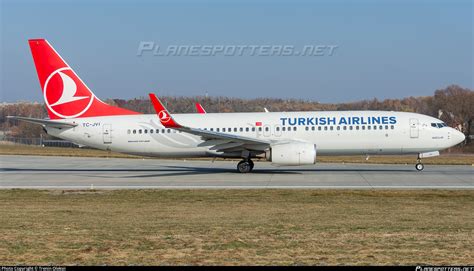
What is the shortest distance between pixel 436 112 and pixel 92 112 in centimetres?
7878

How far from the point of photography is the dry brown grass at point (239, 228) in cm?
1169

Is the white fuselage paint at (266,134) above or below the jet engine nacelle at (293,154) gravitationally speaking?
above

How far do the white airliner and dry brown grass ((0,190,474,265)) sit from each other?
9.52 metres

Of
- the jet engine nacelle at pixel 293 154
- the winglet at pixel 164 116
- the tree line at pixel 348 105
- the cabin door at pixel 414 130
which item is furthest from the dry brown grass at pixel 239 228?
the tree line at pixel 348 105

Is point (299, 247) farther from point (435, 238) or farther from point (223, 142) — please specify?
point (223, 142)

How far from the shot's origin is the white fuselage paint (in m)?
34.9

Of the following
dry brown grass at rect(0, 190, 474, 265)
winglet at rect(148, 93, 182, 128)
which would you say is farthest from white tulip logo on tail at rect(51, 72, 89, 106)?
dry brown grass at rect(0, 190, 474, 265)

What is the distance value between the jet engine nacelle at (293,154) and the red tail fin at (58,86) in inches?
422

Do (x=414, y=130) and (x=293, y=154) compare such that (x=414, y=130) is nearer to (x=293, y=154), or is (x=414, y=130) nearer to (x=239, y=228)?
(x=293, y=154)

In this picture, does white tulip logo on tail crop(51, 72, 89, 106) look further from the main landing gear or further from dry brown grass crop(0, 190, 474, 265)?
dry brown grass crop(0, 190, 474, 265)

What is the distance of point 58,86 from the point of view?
120ft

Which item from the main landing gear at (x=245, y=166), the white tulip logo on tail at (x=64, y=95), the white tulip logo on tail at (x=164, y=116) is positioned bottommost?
the main landing gear at (x=245, y=166)

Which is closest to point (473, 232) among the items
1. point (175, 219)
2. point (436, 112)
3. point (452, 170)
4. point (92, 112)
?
point (175, 219)

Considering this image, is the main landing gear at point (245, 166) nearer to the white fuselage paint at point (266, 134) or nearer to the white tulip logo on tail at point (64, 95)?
the white fuselage paint at point (266, 134)
